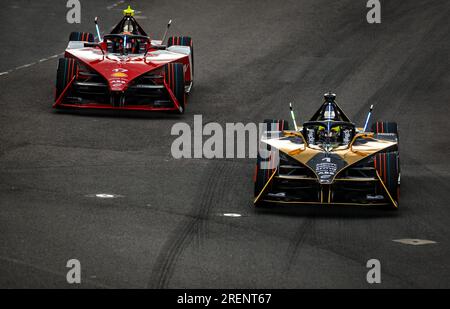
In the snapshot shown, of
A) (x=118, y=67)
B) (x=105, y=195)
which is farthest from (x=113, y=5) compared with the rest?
(x=105, y=195)

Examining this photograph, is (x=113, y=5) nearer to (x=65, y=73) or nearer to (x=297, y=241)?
(x=65, y=73)

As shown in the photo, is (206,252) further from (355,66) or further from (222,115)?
(355,66)

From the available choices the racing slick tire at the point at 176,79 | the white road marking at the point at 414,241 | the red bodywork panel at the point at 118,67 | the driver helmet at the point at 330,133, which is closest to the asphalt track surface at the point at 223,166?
the white road marking at the point at 414,241

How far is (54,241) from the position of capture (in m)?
12.3

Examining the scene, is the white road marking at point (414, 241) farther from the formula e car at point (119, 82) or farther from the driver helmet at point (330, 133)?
the formula e car at point (119, 82)

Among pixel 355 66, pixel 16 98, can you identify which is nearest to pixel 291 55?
pixel 355 66

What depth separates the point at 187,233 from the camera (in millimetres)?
13031

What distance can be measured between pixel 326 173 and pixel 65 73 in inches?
307

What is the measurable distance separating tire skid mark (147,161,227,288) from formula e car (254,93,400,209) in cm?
80

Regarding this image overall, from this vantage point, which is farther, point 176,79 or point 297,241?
point 176,79

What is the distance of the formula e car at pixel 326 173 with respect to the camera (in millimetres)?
14422

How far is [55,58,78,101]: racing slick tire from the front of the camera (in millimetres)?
20703

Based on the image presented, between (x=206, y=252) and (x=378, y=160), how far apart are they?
3507 millimetres

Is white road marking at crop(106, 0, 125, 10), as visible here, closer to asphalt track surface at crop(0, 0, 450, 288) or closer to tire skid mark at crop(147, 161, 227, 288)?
asphalt track surface at crop(0, 0, 450, 288)
